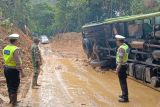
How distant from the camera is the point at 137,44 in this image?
1521 centimetres

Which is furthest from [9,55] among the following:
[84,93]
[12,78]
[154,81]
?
[154,81]

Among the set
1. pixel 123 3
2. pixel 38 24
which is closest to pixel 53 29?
pixel 38 24

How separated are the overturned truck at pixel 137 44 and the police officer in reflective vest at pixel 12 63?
5598 mm

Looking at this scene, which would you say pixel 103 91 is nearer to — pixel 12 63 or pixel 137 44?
pixel 137 44

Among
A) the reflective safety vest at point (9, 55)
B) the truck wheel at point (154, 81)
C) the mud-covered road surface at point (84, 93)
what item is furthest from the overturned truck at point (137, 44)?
the reflective safety vest at point (9, 55)

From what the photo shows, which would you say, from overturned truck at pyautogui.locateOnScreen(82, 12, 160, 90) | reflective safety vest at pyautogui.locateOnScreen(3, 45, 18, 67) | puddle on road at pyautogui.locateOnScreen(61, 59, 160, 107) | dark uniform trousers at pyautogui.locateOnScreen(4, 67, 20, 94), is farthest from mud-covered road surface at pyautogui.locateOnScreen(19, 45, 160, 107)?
reflective safety vest at pyautogui.locateOnScreen(3, 45, 18, 67)

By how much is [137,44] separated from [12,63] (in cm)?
671

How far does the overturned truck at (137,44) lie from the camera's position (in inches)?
553

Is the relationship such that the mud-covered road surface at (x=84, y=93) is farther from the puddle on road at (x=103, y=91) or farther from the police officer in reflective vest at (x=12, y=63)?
the police officer in reflective vest at (x=12, y=63)

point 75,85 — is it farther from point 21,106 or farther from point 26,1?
point 26,1

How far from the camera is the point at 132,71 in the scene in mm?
15867

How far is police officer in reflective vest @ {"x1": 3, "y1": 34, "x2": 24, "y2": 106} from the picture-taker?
32.2ft

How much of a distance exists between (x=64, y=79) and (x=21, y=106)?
616cm

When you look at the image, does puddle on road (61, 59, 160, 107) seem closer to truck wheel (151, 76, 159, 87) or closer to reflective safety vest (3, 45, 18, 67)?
truck wheel (151, 76, 159, 87)
